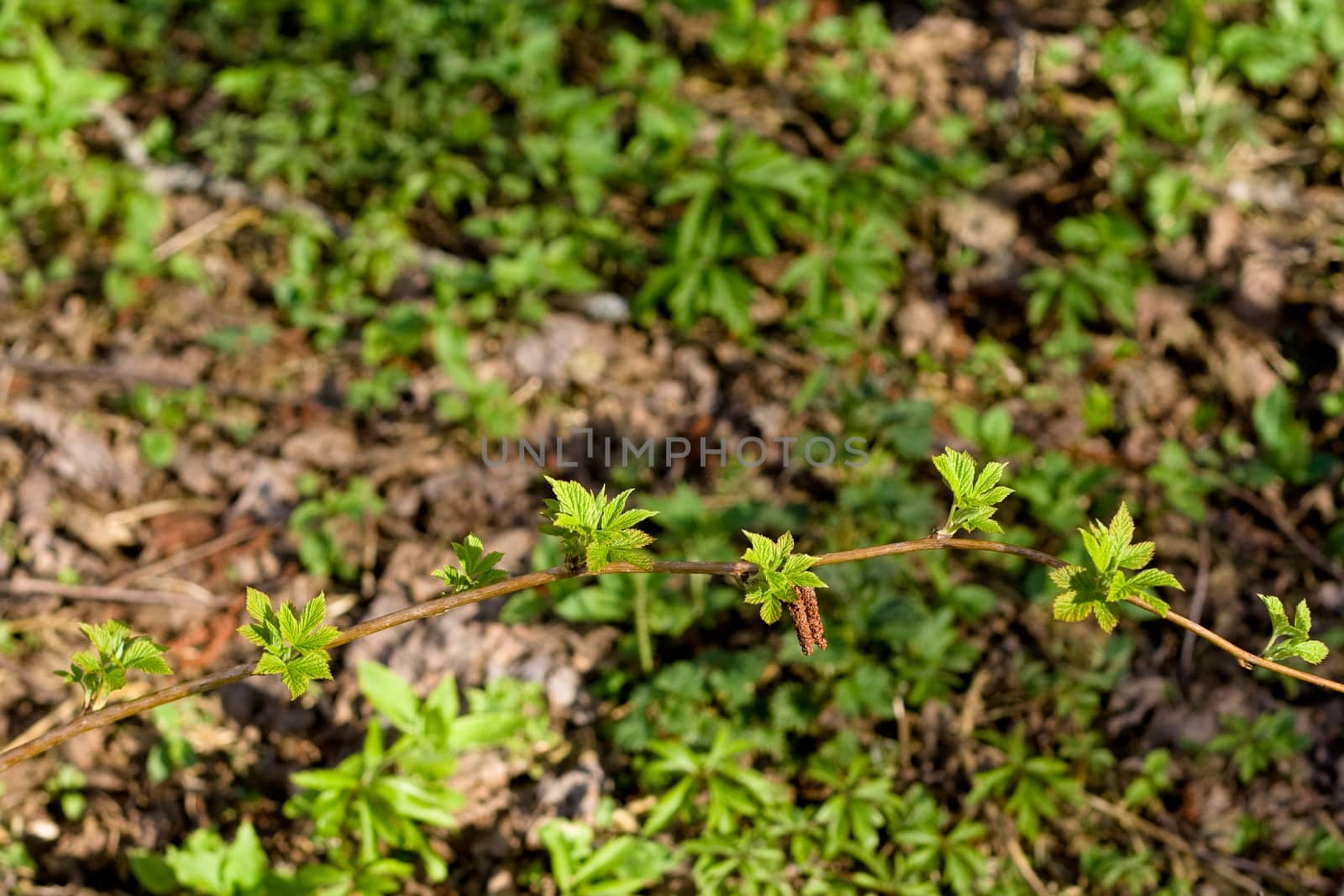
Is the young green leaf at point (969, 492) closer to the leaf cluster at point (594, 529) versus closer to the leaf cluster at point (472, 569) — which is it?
the leaf cluster at point (594, 529)

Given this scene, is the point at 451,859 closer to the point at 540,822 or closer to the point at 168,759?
the point at 540,822

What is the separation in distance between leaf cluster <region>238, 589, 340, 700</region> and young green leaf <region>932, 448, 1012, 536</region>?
0.93 m

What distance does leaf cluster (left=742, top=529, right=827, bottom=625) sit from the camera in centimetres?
148

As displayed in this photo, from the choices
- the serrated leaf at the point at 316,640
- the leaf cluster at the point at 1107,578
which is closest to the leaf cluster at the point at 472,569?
the serrated leaf at the point at 316,640

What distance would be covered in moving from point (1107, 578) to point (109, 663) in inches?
59.2

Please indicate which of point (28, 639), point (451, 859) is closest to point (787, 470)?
point (451, 859)

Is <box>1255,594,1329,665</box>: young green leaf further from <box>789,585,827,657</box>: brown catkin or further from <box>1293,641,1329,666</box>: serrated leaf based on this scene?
<box>789,585,827,657</box>: brown catkin

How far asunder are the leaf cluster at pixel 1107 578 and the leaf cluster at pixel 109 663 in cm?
134

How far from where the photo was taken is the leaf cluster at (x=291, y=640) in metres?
1.47

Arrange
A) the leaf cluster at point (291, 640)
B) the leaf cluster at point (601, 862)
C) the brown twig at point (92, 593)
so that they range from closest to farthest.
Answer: the leaf cluster at point (291, 640) → the leaf cluster at point (601, 862) → the brown twig at point (92, 593)

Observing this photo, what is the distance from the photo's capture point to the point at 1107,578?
1519mm

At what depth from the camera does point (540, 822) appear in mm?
2568

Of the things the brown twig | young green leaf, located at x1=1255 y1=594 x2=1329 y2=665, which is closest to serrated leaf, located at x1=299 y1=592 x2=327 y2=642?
young green leaf, located at x1=1255 y1=594 x2=1329 y2=665

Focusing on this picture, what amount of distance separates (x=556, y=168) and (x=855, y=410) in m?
1.62
